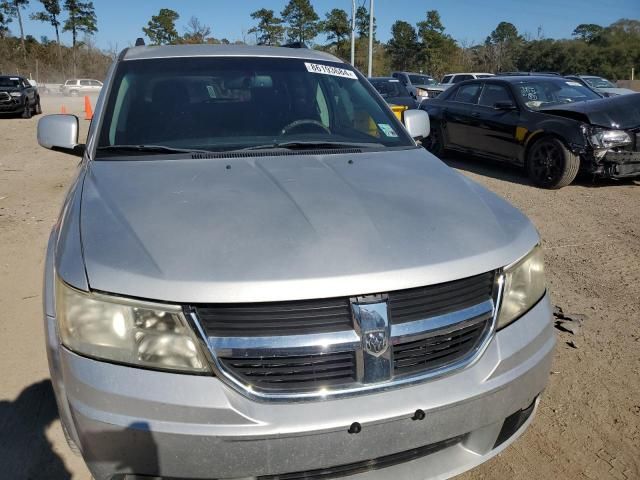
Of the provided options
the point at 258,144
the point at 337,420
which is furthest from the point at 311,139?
the point at 337,420

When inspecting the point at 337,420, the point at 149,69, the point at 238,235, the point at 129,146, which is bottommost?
the point at 337,420

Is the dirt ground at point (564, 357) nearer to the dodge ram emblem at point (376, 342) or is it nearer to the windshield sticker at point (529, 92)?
the dodge ram emblem at point (376, 342)

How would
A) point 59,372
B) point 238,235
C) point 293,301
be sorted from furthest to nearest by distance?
point 238,235, point 59,372, point 293,301

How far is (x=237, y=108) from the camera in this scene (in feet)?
10.1

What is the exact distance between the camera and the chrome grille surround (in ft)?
5.46

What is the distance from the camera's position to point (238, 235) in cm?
191

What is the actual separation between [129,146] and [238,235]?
1.15 m

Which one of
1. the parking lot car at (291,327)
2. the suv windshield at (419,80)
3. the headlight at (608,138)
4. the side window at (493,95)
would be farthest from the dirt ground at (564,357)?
the suv windshield at (419,80)

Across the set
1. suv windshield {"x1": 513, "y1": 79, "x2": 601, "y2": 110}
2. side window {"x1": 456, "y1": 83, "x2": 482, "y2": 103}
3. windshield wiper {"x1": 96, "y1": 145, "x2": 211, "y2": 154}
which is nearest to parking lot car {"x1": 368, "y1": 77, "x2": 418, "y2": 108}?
side window {"x1": 456, "y1": 83, "x2": 482, "y2": 103}

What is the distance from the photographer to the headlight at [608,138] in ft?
24.3

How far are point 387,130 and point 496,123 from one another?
6335mm

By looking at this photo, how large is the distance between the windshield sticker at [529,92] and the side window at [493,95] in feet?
0.67

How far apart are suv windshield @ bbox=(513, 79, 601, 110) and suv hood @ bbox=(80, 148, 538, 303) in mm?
6886

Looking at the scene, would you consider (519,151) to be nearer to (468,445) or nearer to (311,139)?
(311,139)
